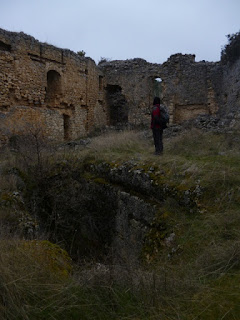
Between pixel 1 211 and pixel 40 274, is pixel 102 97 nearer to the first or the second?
pixel 1 211

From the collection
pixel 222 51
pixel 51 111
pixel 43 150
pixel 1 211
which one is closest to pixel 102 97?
pixel 51 111

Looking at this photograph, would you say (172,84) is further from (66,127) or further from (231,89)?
(66,127)

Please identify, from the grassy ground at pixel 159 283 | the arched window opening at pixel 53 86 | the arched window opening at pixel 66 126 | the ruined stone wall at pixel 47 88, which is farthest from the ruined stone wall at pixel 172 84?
the grassy ground at pixel 159 283

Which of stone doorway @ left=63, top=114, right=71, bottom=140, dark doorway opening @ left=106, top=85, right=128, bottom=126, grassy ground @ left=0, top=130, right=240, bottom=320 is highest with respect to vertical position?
dark doorway opening @ left=106, top=85, right=128, bottom=126

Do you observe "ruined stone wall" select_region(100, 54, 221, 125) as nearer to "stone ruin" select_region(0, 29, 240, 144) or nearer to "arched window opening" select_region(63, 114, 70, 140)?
"stone ruin" select_region(0, 29, 240, 144)

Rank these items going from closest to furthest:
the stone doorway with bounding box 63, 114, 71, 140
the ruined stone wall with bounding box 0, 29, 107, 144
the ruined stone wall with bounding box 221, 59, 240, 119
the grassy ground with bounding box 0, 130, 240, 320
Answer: the grassy ground with bounding box 0, 130, 240, 320 < the ruined stone wall with bounding box 0, 29, 107, 144 < the ruined stone wall with bounding box 221, 59, 240, 119 < the stone doorway with bounding box 63, 114, 71, 140

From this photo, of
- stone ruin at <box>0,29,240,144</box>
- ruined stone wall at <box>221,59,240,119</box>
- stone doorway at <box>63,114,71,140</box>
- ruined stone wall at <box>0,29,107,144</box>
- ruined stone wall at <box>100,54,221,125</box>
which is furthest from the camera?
ruined stone wall at <box>100,54,221,125</box>

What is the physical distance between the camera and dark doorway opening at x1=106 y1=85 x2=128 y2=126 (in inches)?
690

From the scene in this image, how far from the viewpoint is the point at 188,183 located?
519cm

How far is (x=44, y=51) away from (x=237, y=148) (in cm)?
885

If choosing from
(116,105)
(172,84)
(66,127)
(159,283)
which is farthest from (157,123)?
(116,105)

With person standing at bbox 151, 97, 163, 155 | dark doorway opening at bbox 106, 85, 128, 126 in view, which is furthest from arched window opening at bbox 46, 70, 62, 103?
person standing at bbox 151, 97, 163, 155

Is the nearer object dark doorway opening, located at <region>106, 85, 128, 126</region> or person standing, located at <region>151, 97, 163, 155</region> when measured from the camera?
person standing, located at <region>151, 97, 163, 155</region>

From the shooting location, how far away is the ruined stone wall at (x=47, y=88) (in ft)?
37.3
